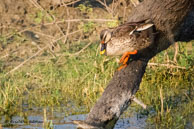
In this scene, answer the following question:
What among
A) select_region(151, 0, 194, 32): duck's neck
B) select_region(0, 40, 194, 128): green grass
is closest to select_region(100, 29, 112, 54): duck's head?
select_region(151, 0, 194, 32): duck's neck

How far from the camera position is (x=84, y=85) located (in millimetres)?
6723

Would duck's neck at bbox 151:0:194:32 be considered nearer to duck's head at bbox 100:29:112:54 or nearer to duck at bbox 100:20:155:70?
duck at bbox 100:20:155:70

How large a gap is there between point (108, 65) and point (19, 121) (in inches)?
83.7

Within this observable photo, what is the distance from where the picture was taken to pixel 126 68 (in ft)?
16.0

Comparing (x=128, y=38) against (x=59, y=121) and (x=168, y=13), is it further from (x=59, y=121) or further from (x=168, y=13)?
(x=59, y=121)

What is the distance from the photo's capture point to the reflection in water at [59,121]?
5.27 meters

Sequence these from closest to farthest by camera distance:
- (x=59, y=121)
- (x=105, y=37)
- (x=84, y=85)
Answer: (x=105, y=37) < (x=59, y=121) < (x=84, y=85)

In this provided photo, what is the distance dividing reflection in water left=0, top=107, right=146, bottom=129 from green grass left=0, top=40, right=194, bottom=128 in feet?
0.45

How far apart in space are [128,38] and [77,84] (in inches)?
92.0

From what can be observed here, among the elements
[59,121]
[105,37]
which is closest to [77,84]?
[59,121]

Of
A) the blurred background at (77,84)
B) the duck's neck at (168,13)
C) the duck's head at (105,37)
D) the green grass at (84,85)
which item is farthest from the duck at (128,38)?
the green grass at (84,85)

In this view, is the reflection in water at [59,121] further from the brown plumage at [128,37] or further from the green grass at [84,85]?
the brown plumage at [128,37]

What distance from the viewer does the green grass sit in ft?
19.3

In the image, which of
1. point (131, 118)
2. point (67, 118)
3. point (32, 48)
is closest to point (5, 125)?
point (67, 118)
